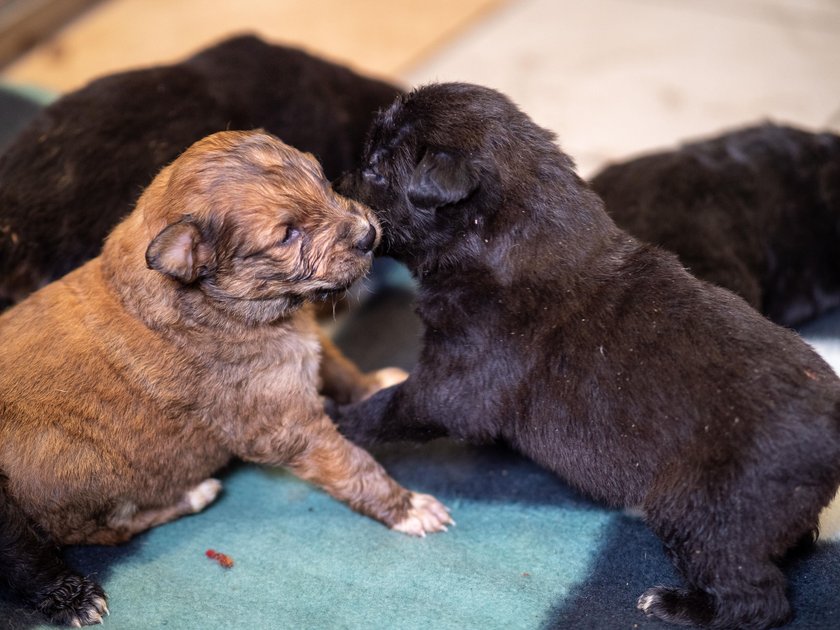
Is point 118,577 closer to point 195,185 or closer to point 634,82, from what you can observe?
point 195,185

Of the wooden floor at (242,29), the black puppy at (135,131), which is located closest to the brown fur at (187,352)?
the black puppy at (135,131)

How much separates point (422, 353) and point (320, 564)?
0.78 m

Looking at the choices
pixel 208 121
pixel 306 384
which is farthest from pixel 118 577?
pixel 208 121

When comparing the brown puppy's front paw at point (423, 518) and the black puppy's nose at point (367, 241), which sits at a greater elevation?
the black puppy's nose at point (367, 241)

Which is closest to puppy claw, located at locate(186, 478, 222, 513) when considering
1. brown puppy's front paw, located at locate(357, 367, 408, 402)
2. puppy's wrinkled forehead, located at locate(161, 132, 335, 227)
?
brown puppy's front paw, located at locate(357, 367, 408, 402)

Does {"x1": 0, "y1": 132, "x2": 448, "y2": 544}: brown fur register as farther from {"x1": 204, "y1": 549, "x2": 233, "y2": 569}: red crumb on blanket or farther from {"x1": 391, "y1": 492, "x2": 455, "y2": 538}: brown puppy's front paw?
{"x1": 204, "y1": 549, "x2": 233, "y2": 569}: red crumb on blanket

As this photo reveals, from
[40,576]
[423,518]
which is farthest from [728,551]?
[40,576]

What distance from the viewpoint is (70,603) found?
3.06 meters

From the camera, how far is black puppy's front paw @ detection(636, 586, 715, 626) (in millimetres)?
2869

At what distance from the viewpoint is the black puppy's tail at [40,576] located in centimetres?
296

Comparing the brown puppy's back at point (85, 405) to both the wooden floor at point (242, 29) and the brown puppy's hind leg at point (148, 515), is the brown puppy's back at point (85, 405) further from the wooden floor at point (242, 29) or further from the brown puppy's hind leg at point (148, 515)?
the wooden floor at point (242, 29)

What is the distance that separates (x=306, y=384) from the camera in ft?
10.8

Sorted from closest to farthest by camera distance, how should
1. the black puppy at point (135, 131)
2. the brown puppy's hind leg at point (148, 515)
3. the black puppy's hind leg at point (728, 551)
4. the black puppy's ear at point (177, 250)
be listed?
the black puppy's hind leg at point (728, 551), the black puppy's ear at point (177, 250), the brown puppy's hind leg at point (148, 515), the black puppy at point (135, 131)

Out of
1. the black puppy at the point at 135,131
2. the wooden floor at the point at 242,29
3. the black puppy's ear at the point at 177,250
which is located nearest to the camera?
the black puppy's ear at the point at 177,250
